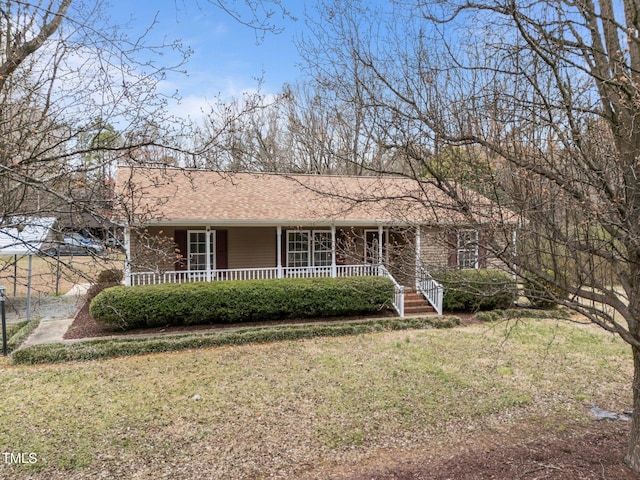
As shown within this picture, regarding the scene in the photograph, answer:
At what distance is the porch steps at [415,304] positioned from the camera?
12.7 m

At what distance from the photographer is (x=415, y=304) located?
13023mm

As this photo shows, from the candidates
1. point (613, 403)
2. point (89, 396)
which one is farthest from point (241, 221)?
point (613, 403)

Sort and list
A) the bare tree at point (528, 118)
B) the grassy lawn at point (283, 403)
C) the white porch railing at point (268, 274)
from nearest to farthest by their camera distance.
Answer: the bare tree at point (528, 118)
the grassy lawn at point (283, 403)
the white porch railing at point (268, 274)

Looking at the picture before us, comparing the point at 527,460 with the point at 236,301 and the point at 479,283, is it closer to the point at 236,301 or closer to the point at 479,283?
the point at 479,283

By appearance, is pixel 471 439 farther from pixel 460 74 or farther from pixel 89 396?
pixel 89 396

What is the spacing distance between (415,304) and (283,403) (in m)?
7.80

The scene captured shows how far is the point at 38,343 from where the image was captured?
30.4 ft

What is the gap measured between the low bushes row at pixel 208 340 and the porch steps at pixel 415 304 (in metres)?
1.12

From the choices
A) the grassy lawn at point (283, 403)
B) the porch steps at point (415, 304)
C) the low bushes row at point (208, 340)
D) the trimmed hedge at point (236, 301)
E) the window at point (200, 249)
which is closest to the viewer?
the grassy lawn at point (283, 403)

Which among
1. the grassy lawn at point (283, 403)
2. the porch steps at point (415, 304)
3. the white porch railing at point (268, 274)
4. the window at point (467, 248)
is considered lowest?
the grassy lawn at point (283, 403)

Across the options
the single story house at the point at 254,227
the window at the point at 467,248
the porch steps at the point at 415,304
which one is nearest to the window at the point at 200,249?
the single story house at the point at 254,227

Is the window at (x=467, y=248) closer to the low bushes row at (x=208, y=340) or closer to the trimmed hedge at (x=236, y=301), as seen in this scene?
the trimmed hedge at (x=236, y=301)

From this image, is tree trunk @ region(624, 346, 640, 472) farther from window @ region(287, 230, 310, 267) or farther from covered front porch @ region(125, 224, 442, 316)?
window @ region(287, 230, 310, 267)

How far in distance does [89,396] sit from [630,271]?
740 centimetres
